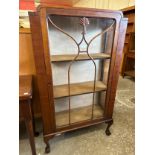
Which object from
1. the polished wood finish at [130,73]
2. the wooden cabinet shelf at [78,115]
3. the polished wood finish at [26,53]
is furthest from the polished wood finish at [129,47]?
the polished wood finish at [26,53]

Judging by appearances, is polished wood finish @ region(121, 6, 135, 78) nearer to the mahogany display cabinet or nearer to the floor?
the floor

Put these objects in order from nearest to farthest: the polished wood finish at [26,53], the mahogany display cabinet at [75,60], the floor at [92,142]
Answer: the mahogany display cabinet at [75,60] < the polished wood finish at [26,53] < the floor at [92,142]

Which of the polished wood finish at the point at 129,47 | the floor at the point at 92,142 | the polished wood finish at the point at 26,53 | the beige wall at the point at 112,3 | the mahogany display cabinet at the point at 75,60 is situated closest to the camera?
the mahogany display cabinet at the point at 75,60

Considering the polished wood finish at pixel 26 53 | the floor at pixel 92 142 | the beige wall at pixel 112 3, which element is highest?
the beige wall at pixel 112 3

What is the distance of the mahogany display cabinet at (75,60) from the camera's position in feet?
3.23

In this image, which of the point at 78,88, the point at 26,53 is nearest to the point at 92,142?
the point at 78,88

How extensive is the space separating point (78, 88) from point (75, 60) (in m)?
0.31

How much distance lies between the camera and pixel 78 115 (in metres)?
1.45

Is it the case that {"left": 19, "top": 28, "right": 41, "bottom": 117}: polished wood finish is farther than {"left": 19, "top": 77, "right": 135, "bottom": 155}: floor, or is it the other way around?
{"left": 19, "top": 77, "right": 135, "bottom": 155}: floor

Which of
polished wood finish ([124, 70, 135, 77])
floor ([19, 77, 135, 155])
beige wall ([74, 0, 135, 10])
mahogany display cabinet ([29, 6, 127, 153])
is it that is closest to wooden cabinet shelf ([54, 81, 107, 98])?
mahogany display cabinet ([29, 6, 127, 153])

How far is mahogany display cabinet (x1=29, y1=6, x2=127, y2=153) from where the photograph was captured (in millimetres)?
986

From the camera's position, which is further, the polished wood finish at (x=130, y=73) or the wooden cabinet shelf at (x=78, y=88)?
the polished wood finish at (x=130, y=73)

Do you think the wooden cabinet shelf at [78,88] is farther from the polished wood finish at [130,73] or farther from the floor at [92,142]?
the polished wood finish at [130,73]
